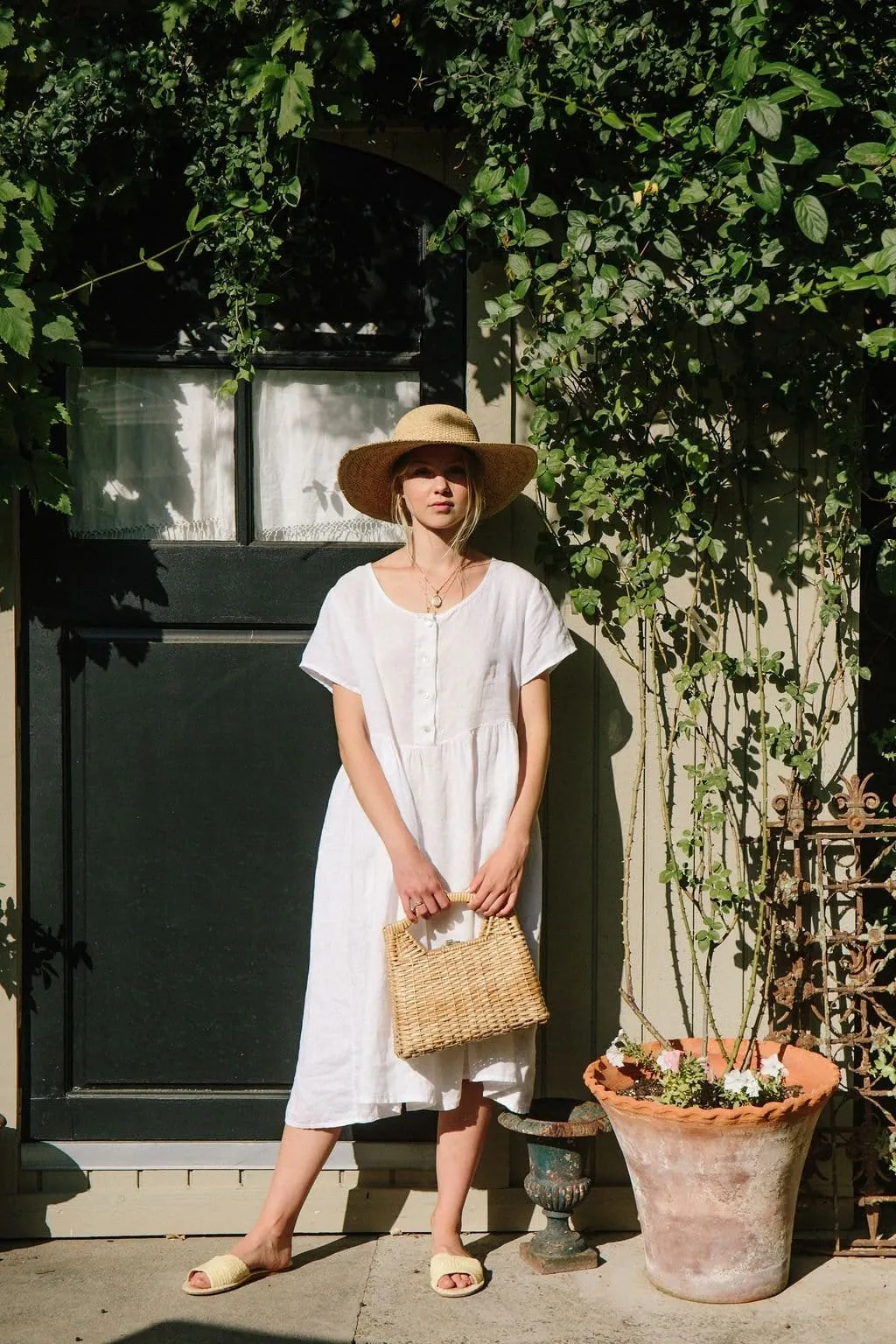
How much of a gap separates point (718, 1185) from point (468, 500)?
169 cm

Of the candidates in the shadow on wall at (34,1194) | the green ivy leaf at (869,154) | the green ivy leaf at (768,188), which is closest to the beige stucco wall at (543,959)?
the shadow on wall at (34,1194)

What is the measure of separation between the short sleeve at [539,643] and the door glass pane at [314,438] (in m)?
0.54

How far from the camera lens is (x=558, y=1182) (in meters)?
3.29

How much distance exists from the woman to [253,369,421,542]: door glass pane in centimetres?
32

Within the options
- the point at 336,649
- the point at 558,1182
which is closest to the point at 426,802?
the point at 336,649

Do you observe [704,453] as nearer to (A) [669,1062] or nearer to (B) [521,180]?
(B) [521,180]

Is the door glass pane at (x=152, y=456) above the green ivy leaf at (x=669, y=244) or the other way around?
the other way around

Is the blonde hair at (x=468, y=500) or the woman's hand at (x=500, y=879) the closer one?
the woman's hand at (x=500, y=879)

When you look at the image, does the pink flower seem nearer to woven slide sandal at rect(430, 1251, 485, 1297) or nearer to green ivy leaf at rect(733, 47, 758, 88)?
woven slide sandal at rect(430, 1251, 485, 1297)

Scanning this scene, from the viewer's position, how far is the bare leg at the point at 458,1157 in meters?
Result: 3.28

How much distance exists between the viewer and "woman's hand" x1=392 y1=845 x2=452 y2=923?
10.3 feet

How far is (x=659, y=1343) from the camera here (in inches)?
116

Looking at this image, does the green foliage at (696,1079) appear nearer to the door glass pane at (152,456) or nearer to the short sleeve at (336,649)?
the short sleeve at (336,649)

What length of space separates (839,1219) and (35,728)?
2.45 meters
